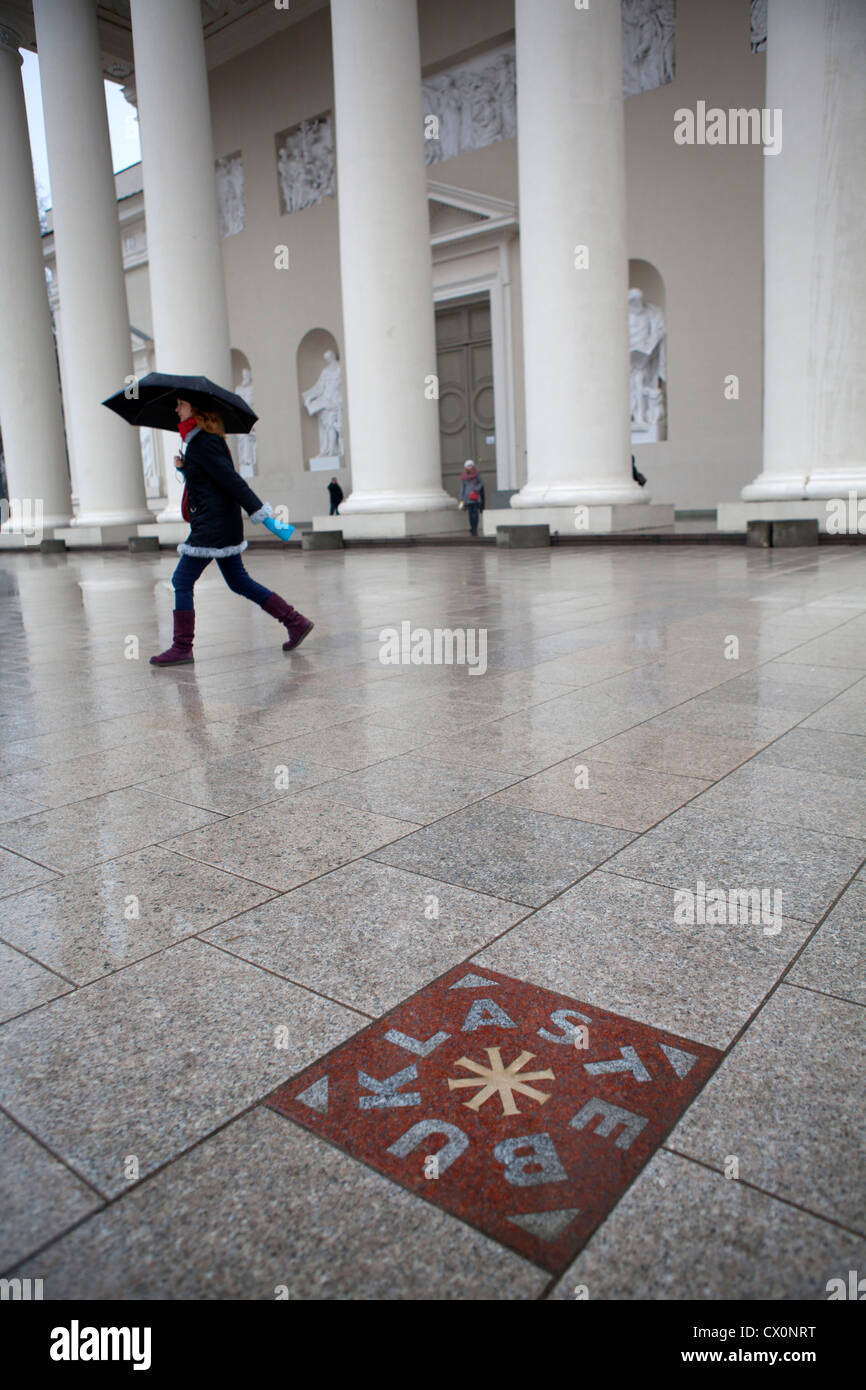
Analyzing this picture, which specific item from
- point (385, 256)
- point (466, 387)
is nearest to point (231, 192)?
point (466, 387)

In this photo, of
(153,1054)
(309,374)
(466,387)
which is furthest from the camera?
(309,374)

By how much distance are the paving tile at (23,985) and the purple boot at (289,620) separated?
4802 millimetres

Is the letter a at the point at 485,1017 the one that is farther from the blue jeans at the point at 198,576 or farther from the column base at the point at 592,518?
the column base at the point at 592,518

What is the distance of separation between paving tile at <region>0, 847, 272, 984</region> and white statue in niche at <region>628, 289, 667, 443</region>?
23233mm

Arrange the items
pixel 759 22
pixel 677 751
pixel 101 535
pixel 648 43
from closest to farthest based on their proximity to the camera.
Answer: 1. pixel 677 751
2. pixel 759 22
3. pixel 648 43
4. pixel 101 535

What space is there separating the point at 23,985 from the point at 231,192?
121 ft

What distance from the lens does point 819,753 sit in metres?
4.41

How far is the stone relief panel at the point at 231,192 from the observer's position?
33906 mm

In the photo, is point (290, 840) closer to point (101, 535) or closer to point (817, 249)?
point (817, 249)

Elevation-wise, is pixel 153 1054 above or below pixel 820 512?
below
